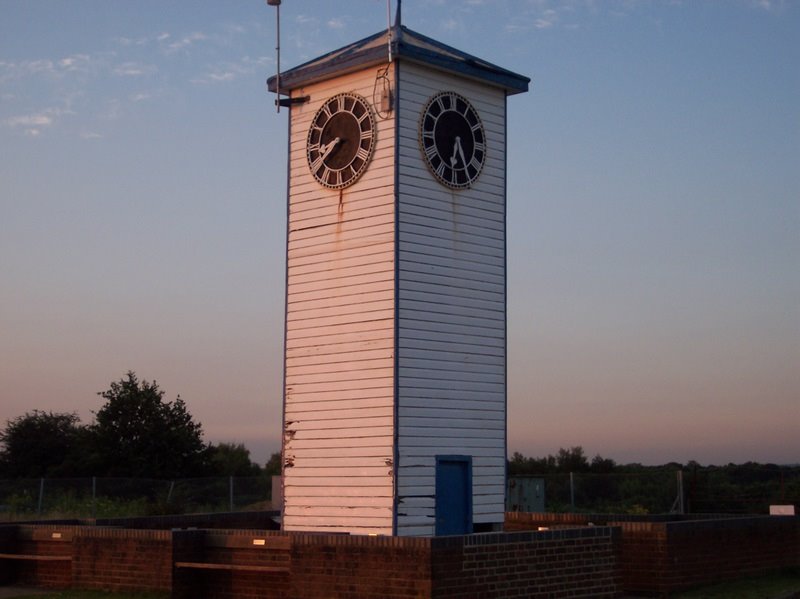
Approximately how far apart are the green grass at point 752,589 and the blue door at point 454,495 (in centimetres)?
377

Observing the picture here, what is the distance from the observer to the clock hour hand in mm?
22150

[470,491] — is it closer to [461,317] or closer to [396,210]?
[461,317]

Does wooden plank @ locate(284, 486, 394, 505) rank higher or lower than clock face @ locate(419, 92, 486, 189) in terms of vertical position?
lower

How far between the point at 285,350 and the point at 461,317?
3.26m

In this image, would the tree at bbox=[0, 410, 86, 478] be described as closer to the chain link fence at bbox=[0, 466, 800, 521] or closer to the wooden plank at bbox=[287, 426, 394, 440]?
the chain link fence at bbox=[0, 466, 800, 521]

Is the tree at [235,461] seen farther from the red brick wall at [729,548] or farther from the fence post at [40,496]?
the red brick wall at [729,548]

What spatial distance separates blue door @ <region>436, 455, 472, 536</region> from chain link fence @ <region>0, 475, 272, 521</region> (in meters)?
16.2

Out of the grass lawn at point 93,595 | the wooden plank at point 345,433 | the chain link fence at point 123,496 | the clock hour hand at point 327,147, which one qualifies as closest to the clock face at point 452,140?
the clock hour hand at point 327,147

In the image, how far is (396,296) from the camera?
67.5 ft

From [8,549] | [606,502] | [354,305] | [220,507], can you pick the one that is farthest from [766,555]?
[220,507]

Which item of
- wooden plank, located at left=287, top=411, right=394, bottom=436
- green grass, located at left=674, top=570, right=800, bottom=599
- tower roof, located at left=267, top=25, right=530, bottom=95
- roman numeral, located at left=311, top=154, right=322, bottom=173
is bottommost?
green grass, located at left=674, top=570, right=800, bottom=599

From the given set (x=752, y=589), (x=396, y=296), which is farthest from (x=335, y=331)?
(x=752, y=589)

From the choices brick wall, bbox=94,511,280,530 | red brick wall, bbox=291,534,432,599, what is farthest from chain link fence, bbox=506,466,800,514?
red brick wall, bbox=291,534,432,599

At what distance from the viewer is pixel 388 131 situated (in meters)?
21.3
